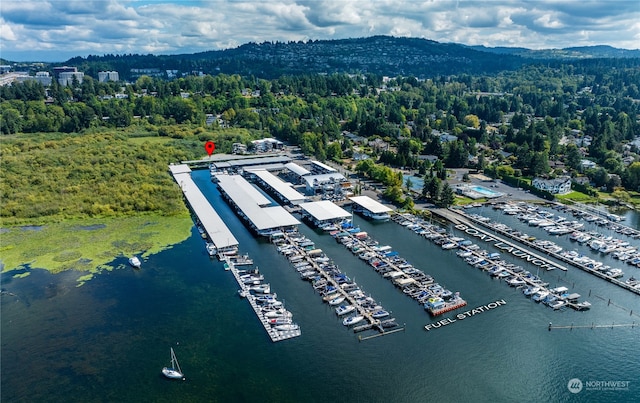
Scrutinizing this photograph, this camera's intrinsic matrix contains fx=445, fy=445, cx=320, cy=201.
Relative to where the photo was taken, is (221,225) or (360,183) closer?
(221,225)

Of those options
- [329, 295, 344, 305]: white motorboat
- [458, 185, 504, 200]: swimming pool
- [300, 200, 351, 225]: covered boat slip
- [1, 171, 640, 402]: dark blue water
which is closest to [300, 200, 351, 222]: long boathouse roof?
[300, 200, 351, 225]: covered boat slip

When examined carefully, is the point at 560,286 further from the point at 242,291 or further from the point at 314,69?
the point at 314,69

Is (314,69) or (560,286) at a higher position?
(314,69)

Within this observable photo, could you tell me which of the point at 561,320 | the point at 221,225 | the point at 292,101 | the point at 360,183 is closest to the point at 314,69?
the point at 292,101

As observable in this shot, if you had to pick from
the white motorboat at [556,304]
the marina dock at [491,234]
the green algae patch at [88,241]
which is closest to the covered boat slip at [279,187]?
the green algae patch at [88,241]

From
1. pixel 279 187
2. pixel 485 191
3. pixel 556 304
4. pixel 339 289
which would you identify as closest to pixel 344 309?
pixel 339 289

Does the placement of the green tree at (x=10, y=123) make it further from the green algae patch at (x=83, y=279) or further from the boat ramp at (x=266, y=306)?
the boat ramp at (x=266, y=306)

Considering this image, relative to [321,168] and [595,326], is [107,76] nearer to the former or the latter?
[321,168]
